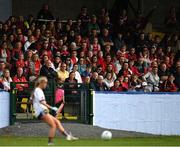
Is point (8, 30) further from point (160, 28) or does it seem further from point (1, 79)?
point (160, 28)

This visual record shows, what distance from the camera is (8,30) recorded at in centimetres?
3073

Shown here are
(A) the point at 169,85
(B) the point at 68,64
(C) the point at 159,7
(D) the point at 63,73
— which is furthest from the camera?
(C) the point at 159,7

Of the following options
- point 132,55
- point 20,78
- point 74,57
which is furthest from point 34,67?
point 132,55

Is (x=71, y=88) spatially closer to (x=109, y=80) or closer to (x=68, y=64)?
(x=68, y=64)

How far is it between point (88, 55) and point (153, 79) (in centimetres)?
266

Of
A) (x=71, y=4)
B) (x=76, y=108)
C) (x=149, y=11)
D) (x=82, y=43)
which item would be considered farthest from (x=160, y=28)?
(x=76, y=108)

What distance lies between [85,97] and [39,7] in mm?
9161

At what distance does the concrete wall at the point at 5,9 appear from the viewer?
35500mm

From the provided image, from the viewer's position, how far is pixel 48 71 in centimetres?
2889

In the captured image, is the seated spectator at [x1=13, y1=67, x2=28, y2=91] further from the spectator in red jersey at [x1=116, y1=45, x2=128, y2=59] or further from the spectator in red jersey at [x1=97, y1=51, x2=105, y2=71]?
the spectator in red jersey at [x1=116, y1=45, x2=128, y2=59]

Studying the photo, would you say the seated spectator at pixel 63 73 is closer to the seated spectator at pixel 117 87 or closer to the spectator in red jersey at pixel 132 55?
the seated spectator at pixel 117 87

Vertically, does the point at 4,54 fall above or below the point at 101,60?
above

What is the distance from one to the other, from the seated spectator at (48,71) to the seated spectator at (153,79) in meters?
3.97

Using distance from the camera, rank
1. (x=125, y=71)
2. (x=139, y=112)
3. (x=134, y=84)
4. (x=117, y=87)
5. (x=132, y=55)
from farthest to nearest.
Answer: (x=132, y=55) → (x=125, y=71) → (x=134, y=84) → (x=139, y=112) → (x=117, y=87)
